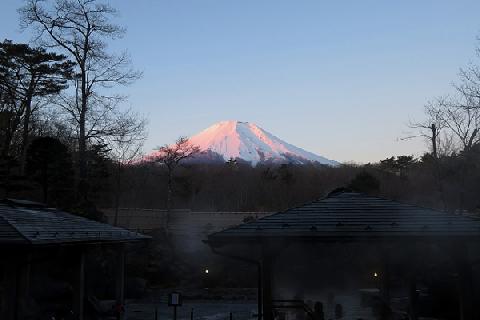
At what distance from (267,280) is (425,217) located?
3.25m

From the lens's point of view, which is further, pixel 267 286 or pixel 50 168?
pixel 50 168

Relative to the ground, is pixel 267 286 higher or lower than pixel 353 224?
lower

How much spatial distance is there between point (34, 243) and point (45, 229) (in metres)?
1.71

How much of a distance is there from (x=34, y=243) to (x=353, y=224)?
6.01 meters

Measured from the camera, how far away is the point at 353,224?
9.02 metres

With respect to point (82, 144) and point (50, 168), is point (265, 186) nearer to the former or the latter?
point (82, 144)

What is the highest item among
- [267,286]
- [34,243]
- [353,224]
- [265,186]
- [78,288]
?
[265,186]

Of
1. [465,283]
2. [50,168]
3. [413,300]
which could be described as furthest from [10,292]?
[50,168]

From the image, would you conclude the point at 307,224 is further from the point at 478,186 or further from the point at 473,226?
the point at 478,186

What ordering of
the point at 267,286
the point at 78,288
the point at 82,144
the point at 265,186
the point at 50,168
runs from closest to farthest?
the point at 267,286, the point at 78,288, the point at 50,168, the point at 82,144, the point at 265,186

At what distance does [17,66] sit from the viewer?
29.4 metres

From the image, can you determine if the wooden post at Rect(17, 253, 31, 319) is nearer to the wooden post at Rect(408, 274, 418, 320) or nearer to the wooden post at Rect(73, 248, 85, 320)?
the wooden post at Rect(73, 248, 85, 320)

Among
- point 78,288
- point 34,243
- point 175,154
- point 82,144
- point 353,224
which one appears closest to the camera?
point 353,224

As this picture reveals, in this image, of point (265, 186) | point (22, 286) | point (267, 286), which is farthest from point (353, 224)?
point (265, 186)
